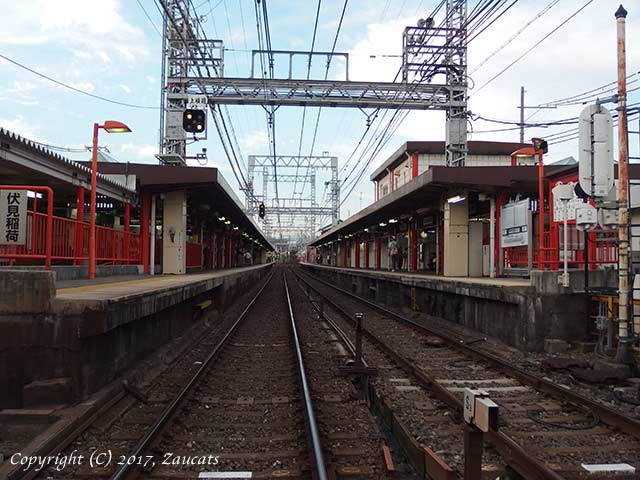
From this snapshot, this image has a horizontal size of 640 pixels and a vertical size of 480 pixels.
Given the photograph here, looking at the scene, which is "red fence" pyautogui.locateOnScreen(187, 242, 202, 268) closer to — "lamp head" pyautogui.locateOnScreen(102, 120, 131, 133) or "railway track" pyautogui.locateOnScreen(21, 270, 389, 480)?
"lamp head" pyautogui.locateOnScreen(102, 120, 131, 133)

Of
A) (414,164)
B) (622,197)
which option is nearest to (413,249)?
(414,164)

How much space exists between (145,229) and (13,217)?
1083cm

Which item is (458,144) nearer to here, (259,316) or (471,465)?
(259,316)

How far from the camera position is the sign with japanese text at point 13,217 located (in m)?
6.95

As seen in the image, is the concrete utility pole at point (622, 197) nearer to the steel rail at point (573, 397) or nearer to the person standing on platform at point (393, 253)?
the steel rail at point (573, 397)

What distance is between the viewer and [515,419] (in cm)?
564

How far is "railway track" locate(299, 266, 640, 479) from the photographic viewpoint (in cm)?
440

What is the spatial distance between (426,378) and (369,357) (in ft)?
7.84

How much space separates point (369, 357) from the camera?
9414 millimetres

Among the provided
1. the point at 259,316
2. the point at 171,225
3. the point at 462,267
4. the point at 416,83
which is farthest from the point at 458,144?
the point at 171,225

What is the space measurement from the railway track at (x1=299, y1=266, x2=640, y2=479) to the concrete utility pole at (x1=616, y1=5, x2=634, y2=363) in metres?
1.71

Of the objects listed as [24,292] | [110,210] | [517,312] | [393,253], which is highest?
[110,210]

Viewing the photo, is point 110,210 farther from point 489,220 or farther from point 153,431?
point 153,431

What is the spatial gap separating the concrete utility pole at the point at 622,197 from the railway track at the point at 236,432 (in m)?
4.26
